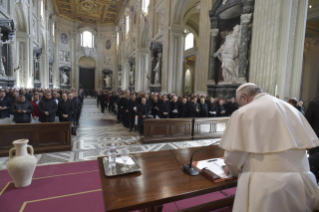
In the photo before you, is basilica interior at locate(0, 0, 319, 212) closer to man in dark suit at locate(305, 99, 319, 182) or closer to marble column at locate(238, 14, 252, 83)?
marble column at locate(238, 14, 252, 83)

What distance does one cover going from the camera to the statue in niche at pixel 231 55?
308 inches

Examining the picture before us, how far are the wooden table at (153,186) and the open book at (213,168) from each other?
0.05 metres

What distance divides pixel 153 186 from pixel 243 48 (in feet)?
23.4

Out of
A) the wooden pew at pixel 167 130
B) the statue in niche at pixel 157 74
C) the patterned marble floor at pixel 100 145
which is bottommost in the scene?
the patterned marble floor at pixel 100 145

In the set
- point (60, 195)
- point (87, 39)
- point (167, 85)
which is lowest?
point (60, 195)

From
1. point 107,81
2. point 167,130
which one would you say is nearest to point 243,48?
point 167,130

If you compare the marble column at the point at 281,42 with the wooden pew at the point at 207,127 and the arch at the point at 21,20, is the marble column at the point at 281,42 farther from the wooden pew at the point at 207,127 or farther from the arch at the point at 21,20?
the arch at the point at 21,20

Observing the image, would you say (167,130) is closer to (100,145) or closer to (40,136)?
(100,145)

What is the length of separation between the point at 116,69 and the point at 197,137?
2836 cm

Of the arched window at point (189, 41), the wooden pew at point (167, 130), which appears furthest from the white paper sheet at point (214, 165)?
the arched window at point (189, 41)

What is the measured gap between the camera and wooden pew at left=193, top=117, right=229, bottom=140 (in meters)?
6.69

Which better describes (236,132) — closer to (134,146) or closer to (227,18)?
(134,146)

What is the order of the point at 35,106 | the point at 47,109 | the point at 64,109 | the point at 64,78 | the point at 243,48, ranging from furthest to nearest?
1. the point at 64,78
2. the point at 243,48
3. the point at 35,106
4. the point at 64,109
5. the point at 47,109

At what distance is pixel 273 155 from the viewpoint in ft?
4.86
